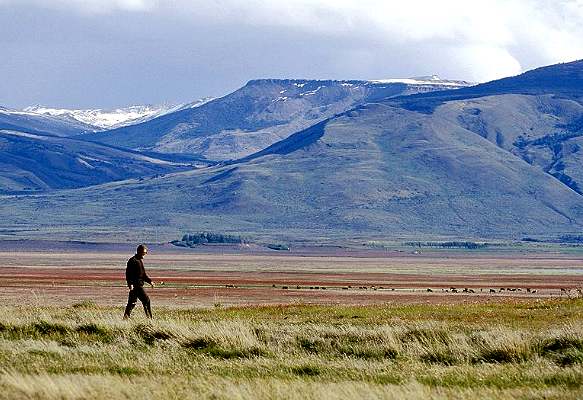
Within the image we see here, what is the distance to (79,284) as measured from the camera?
258 feet

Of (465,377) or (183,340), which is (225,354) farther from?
(465,377)

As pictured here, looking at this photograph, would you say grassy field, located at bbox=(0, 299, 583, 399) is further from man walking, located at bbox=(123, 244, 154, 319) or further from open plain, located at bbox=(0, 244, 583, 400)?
man walking, located at bbox=(123, 244, 154, 319)

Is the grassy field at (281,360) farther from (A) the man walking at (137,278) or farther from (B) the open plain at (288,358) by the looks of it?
(A) the man walking at (137,278)

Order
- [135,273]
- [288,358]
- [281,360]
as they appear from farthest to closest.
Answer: [135,273]
[288,358]
[281,360]

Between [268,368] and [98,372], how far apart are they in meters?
3.04

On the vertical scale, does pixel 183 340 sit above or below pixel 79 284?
above

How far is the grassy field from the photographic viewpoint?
18.7 meters

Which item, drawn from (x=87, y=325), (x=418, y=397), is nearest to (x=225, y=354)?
(x=87, y=325)

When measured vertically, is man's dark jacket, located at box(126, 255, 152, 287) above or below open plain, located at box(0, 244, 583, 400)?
above

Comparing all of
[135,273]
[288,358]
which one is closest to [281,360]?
[288,358]

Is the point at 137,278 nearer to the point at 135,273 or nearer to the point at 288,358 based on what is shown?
the point at 135,273

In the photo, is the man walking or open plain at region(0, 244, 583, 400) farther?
the man walking

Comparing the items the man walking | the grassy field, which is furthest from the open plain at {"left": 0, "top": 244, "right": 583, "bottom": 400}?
the man walking

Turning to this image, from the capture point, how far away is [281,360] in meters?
23.2
